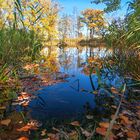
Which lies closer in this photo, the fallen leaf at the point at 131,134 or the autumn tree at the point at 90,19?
the fallen leaf at the point at 131,134

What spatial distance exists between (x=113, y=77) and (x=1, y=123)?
3.84 meters

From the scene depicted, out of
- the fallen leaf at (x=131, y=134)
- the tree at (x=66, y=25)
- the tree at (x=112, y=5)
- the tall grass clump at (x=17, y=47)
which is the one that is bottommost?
the fallen leaf at (x=131, y=134)

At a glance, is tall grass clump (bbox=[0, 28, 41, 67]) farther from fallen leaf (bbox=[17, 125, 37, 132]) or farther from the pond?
fallen leaf (bbox=[17, 125, 37, 132])

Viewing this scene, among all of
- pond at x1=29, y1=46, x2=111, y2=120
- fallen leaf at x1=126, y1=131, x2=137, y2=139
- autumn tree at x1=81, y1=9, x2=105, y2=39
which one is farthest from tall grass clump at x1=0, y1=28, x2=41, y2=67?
autumn tree at x1=81, y1=9, x2=105, y2=39

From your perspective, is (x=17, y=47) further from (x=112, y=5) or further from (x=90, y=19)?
(x=90, y=19)

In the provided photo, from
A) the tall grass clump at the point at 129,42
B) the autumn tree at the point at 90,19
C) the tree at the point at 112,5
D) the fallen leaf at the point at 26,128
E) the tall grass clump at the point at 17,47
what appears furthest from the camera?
the autumn tree at the point at 90,19

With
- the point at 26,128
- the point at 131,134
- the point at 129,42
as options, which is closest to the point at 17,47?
the point at 129,42

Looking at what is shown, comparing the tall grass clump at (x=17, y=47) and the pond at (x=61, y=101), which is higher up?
the tall grass clump at (x=17, y=47)

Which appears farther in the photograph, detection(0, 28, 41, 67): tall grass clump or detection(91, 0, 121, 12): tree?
detection(91, 0, 121, 12): tree

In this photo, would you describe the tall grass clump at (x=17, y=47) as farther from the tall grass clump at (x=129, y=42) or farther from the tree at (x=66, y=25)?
the tree at (x=66, y=25)

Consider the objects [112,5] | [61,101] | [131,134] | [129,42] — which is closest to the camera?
[131,134]

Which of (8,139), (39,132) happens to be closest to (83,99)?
(39,132)

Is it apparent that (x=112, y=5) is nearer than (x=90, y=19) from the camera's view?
Yes

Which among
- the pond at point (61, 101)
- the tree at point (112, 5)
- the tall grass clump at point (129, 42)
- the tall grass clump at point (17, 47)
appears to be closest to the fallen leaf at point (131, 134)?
the pond at point (61, 101)
